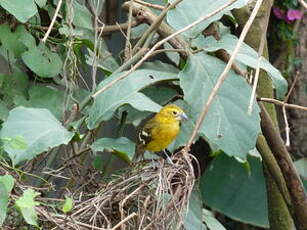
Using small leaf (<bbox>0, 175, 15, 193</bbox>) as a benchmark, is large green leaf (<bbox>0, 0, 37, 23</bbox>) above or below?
above

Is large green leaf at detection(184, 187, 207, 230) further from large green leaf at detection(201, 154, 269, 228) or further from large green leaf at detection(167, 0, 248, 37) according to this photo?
large green leaf at detection(201, 154, 269, 228)

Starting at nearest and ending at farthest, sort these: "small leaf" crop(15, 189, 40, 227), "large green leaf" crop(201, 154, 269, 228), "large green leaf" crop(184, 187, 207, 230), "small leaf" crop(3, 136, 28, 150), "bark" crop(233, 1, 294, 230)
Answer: "small leaf" crop(15, 189, 40, 227), "small leaf" crop(3, 136, 28, 150), "large green leaf" crop(184, 187, 207, 230), "bark" crop(233, 1, 294, 230), "large green leaf" crop(201, 154, 269, 228)

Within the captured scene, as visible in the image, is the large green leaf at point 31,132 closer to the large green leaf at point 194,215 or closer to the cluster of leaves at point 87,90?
the cluster of leaves at point 87,90

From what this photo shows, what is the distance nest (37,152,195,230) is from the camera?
1.80 m

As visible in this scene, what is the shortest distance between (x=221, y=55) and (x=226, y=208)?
200cm

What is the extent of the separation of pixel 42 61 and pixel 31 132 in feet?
1.89

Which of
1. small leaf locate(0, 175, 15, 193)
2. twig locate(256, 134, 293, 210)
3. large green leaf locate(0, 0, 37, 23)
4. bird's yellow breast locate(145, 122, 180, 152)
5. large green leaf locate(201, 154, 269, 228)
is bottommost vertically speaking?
large green leaf locate(201, 154, 269, 228)

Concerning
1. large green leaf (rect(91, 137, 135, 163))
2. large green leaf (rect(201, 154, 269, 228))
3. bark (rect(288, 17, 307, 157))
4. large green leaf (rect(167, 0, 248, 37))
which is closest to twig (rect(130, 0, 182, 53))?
large green leaf (rect(167, 0, 248, 37))

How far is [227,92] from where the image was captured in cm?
199

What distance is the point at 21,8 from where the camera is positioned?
2180 millimetres

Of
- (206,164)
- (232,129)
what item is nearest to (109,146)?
(232,129)

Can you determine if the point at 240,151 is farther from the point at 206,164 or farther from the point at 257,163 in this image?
the point at 206,164

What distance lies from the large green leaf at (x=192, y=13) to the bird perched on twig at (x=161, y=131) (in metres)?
0.29

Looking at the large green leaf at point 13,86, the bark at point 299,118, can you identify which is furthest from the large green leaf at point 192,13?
the bark at point 299,118
